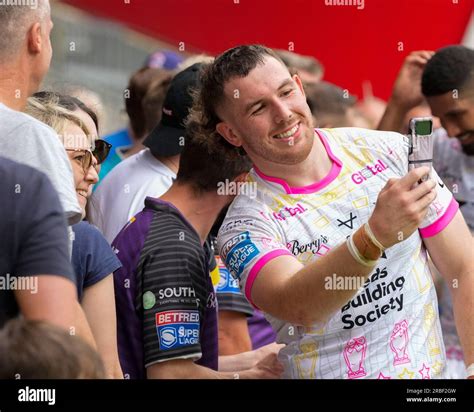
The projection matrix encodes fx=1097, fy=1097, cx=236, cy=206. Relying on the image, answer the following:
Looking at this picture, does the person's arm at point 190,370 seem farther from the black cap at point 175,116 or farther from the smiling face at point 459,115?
the smiling face at point 459,115

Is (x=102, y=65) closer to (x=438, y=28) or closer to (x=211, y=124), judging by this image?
(x=438, y=28)

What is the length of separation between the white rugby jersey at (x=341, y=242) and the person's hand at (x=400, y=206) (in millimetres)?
327

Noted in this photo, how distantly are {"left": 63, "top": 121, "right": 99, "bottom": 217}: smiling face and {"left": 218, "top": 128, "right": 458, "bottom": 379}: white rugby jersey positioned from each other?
0.53m

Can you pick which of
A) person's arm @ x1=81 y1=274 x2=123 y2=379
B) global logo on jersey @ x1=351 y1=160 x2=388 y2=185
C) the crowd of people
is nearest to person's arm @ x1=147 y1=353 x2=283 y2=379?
the crowd of people

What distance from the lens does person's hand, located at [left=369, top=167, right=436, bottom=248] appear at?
2.81 m

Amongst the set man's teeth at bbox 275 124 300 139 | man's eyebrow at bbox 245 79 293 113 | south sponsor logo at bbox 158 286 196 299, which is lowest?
south sponsor logo at bbox 158 286 196 299

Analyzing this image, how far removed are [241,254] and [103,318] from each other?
1.44 feet

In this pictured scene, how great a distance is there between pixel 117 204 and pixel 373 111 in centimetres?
269

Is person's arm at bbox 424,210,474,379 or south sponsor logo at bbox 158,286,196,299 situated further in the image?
south sponsor logo at bbox 158,286,196,299

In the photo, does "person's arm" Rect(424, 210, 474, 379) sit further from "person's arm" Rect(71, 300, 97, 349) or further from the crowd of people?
"person's arm" Rect(71, 300, 97, 349)

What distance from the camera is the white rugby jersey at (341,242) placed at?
3150 mm

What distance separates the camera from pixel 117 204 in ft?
14.5

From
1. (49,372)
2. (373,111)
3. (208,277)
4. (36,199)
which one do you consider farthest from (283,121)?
(373,111)

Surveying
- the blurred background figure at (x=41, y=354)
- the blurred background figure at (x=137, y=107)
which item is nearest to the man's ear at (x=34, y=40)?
the blurred background figure at (x=41, y=354)
